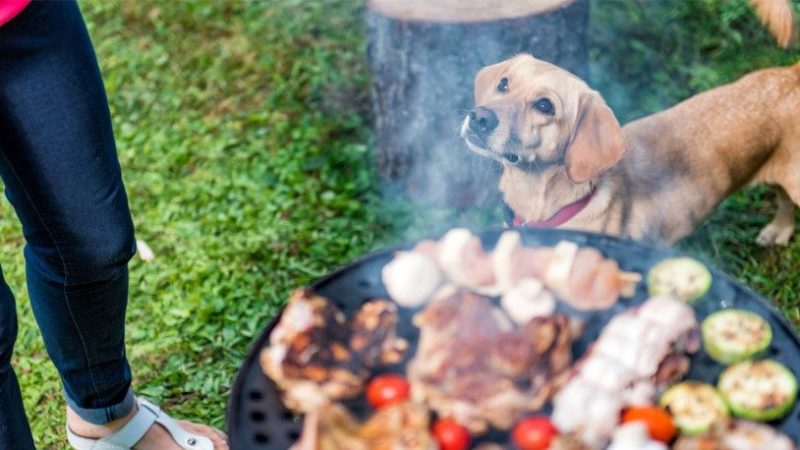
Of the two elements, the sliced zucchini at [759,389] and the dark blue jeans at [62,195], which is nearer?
the sliced zucchini at [759,389]

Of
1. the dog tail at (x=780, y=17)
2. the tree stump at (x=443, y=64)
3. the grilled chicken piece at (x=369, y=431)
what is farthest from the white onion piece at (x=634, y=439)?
the dog tail at (x=780, y=17)

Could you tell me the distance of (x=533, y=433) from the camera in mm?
1901

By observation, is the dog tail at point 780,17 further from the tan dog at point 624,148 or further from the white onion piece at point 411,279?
the white onion piece at point 411,279

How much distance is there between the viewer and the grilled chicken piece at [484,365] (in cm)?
194

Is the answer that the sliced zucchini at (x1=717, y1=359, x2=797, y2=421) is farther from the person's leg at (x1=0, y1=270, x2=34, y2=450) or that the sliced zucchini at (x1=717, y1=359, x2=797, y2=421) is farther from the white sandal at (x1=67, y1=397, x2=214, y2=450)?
the white sandal at (x1=67, y1=397, x2=214, y2=450)

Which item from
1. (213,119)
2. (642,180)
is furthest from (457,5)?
(213,119)

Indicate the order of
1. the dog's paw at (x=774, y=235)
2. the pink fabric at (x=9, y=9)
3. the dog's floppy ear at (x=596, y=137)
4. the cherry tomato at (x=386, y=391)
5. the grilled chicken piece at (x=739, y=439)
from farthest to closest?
the dog's paw at (x=774, y=235) < the dog's floppy ear at (x=596, y=137) < the pink fabric at (x=9, y=9) < the cherry tomato at (x=386, y=391) < the grilled chicken piece at (x=739, y=439)

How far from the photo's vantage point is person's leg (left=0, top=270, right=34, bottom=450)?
2.46m

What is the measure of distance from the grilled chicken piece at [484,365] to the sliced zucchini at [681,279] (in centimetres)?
30

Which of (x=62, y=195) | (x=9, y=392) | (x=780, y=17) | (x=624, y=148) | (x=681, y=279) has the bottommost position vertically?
(x=9, y=392)

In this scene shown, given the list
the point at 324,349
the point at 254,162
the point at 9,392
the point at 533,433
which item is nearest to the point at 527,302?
the point at 533,433

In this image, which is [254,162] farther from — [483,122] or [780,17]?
[780,17]

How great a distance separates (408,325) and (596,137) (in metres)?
1.22

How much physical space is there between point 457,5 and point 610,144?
1.23m
